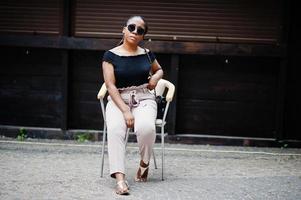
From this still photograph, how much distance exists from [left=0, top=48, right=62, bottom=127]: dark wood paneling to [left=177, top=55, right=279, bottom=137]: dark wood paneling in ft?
6.41

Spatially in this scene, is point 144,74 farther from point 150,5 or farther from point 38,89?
point 38,89

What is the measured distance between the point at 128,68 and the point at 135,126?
25.1 inches

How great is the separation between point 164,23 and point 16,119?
9.07 ft

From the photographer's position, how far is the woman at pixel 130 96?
4.88 m

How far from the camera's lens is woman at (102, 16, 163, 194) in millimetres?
4883

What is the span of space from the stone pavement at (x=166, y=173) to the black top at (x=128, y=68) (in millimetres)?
1090

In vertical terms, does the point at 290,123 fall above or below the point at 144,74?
below

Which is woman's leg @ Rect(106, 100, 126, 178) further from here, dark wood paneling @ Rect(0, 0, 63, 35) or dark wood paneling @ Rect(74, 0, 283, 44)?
dark wood paneling @ Rect(0, 0, 63, 35)

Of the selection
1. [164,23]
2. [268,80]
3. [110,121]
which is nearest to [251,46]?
[268,80]

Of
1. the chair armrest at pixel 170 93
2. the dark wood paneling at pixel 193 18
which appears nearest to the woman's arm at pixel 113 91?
the chair armrest at pixel 170 93

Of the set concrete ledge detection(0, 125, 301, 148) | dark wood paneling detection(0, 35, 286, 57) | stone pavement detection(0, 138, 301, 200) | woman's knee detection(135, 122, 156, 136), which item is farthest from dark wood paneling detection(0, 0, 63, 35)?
woman's knee detection(135, 122, 156, 136)

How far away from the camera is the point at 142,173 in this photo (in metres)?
5.19

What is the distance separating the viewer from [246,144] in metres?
7.27

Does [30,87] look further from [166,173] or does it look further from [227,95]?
[227,95]
